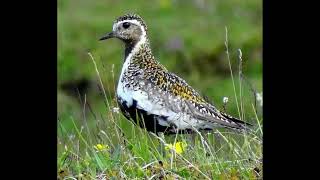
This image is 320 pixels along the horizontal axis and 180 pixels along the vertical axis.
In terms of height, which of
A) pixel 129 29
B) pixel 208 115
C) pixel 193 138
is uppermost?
pixel 129 29

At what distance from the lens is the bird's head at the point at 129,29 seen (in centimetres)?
645

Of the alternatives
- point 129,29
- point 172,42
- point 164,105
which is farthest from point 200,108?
point 172,42

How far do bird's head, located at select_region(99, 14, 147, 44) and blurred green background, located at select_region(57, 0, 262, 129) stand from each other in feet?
23.9

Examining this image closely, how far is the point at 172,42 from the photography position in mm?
16547

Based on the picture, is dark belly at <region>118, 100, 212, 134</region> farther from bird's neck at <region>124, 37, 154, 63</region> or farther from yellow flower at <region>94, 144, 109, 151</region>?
yellow flower at <region>94, 144, 109, 151</region>

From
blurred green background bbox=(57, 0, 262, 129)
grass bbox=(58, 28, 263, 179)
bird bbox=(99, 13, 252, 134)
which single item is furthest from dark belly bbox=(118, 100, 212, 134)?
blurred green background bbox=(57, 0, 262, 129)

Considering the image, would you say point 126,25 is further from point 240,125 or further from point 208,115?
point 240,125

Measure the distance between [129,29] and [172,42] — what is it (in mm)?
10094

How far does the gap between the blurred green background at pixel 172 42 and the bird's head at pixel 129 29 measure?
7.29 metres

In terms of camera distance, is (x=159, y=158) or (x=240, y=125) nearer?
(x=159, y=158)

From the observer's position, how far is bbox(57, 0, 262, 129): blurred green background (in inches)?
606
